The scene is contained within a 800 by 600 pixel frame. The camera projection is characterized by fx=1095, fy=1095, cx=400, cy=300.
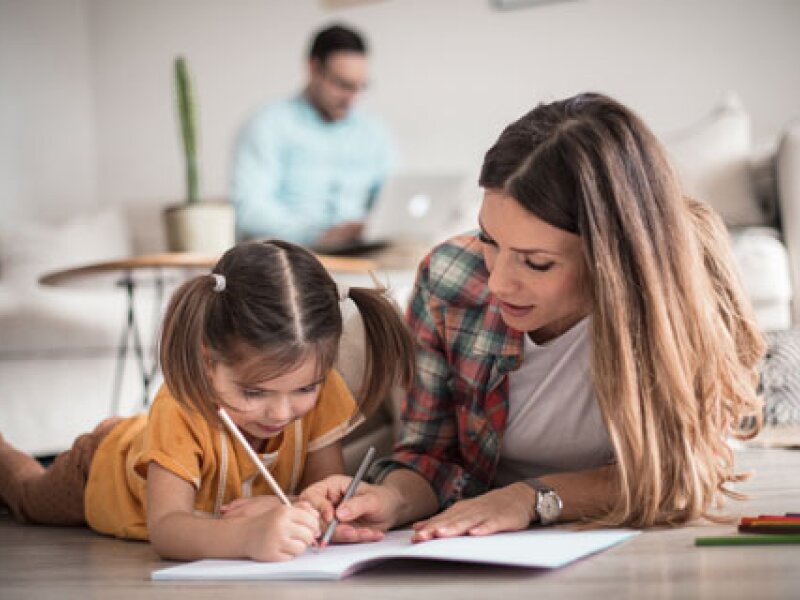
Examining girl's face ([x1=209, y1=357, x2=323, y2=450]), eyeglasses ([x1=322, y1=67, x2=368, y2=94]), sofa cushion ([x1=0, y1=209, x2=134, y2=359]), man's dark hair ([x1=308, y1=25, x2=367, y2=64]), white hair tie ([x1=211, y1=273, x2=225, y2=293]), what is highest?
man's dark hair ([x1=308, y1=25, x2=367, y2=64])

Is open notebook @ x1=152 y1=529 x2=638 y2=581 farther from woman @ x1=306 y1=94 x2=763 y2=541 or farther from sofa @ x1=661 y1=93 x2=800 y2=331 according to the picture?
sofa @ x1=661 y1=93 x2=800 y2=331

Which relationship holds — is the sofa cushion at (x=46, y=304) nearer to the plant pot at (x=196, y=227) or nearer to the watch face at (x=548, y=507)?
the plant pot at (x=196, y=227)

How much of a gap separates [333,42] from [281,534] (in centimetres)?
285

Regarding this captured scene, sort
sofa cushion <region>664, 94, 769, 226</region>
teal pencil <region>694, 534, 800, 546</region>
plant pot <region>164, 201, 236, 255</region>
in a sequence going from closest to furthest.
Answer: teal pencil <region>694, 534, 800, 546</region> → plant pot <region>164, 201, 236, 255</region> → sofa cushion <region>664, 94, 769, 226</region>

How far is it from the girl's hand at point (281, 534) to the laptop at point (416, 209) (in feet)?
6.73

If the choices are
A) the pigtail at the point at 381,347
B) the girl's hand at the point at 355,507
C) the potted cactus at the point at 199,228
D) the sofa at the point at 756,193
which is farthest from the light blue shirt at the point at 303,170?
the girl's hand at the point at 355,507

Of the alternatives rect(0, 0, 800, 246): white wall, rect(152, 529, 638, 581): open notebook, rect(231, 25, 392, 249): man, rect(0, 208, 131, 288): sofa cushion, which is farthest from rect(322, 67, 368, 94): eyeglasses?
rect(152, 529, 638, 581): open notebook

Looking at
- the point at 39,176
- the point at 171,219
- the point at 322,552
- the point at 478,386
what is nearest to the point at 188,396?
the point at 322,552

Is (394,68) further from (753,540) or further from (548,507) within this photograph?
(753,540)

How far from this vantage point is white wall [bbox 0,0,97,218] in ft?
13.6

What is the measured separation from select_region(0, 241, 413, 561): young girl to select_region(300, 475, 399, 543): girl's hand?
0.05 meters

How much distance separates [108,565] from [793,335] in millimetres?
1314

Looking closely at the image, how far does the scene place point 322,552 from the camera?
1133 mm

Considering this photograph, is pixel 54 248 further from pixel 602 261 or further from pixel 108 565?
pixel 602 261
